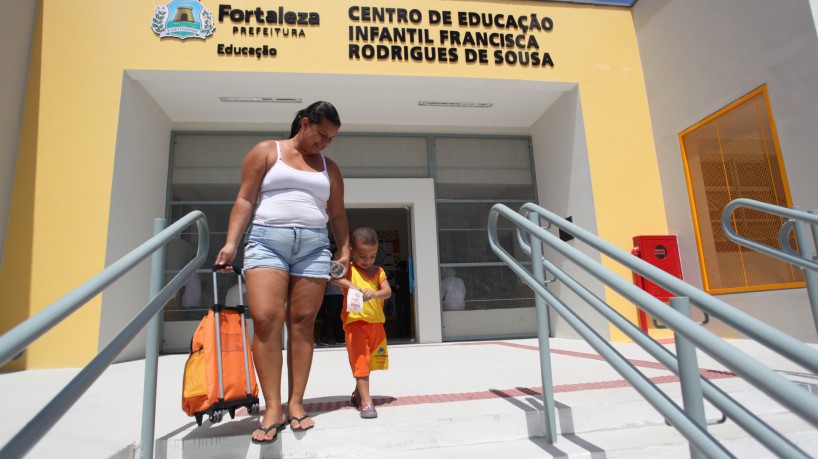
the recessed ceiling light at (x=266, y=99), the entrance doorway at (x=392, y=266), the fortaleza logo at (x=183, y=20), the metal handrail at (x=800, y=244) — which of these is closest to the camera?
the metal handrail at (x=800, y=244)

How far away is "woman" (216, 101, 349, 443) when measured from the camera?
2.01m

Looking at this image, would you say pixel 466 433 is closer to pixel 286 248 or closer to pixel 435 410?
pixel 435 410

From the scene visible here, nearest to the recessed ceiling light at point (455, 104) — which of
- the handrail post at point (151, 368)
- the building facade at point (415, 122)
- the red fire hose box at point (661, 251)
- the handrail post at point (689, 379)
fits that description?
the building facade at point (415, 122)

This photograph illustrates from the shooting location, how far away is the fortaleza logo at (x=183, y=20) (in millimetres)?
5840

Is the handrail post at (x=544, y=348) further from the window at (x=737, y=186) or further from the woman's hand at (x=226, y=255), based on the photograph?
the window at (x=737, y=186)

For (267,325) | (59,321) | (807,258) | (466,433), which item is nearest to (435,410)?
(466,433)

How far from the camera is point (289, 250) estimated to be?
6.88 ft

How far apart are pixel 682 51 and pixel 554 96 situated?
1682 millimetres

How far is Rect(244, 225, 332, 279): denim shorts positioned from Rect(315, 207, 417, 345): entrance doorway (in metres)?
5.19

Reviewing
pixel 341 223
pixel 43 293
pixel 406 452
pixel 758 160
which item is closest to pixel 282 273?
pixel 341 223

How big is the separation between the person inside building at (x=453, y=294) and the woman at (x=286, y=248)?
5045mm

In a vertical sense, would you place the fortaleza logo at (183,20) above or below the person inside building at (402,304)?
above

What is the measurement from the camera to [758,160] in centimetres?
496

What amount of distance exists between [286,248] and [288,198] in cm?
24
